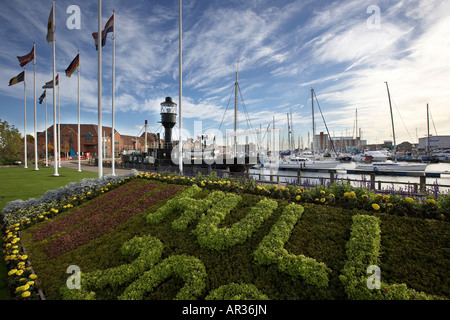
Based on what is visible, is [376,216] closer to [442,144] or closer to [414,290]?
[414,290]

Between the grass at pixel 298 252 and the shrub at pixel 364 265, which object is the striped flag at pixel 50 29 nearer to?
the grass at pixel 298 252

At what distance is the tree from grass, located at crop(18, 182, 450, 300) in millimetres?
43564

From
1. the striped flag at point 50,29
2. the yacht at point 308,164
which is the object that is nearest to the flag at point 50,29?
the striped flag at point 50,29

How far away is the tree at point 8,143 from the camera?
3533 cm

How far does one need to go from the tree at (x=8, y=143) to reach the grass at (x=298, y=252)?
43.6m

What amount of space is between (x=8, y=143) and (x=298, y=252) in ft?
170

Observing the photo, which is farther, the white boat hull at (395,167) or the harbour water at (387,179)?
the white boat hull at (395,167)

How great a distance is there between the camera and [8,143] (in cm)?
3675

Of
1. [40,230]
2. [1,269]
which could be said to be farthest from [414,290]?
[40,230]

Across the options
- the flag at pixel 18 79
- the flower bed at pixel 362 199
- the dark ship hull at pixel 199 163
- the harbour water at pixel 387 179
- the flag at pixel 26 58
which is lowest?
the harbour water at pixel 387 179

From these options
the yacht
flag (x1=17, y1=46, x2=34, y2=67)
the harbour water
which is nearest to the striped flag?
flag (x1=17, y1=46, x2=34, y2=67)
